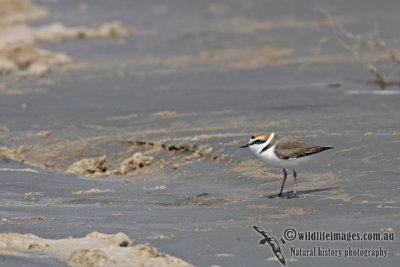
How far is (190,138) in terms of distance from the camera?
10.5 m

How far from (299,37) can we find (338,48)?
1.73 meters

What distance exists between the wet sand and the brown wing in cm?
40

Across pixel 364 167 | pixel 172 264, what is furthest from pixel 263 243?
pixel 364 167

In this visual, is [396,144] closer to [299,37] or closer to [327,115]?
[327,115]

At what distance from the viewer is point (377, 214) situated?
266 inches

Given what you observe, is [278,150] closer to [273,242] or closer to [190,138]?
[273,242]

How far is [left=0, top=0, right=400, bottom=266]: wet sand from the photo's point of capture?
20.9ft

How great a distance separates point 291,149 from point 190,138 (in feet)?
9.93

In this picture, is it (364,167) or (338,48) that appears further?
(338,48)

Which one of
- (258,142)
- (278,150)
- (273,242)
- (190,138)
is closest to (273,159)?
(278,150)

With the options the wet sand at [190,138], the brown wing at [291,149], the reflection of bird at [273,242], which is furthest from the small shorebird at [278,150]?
the reflection of bird at [273,242]

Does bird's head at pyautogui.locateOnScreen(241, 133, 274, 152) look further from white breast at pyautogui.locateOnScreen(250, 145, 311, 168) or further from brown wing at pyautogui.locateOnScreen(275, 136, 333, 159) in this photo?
brown wing at pyautogui.locateOnScreen(275, 136, 333, 159)

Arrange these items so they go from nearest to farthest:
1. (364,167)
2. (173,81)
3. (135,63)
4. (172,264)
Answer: (172,264), (364,167), (173,81), (135,63)

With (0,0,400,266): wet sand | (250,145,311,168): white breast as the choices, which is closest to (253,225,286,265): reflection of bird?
(0,0,400,266): wet sand
